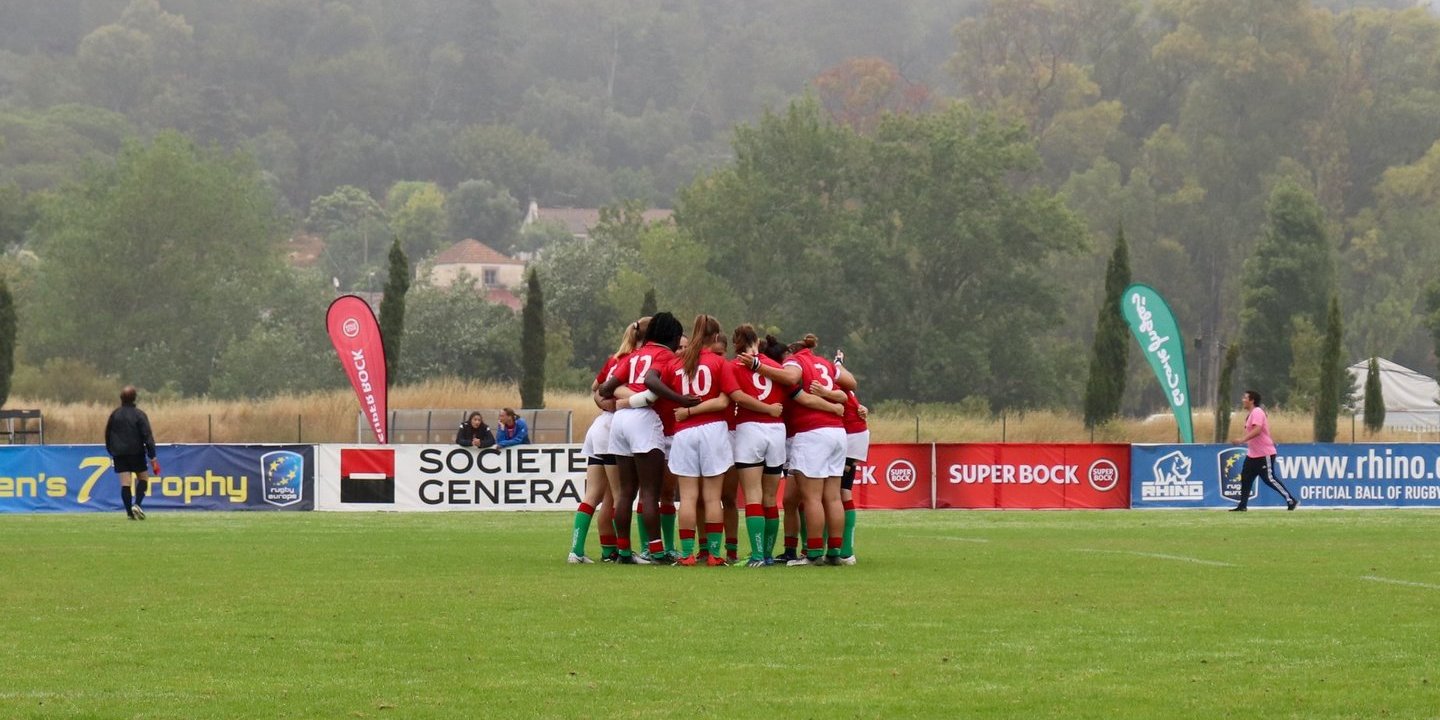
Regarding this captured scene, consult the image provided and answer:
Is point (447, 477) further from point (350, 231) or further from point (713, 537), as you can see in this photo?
point (350, 231)

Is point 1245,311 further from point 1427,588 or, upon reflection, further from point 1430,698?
point 1430,698

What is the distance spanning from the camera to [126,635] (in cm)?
1148

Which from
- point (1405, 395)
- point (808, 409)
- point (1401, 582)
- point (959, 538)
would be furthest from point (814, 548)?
point (1405, 395)

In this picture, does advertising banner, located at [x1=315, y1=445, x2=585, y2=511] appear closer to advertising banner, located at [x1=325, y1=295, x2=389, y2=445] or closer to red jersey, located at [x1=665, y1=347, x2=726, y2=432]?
advertising banner, located at [x1=325, y1=295, x2=389, y2=445]

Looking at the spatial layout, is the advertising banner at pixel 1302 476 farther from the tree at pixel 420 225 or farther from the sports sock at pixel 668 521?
the tree at pixel 420 225

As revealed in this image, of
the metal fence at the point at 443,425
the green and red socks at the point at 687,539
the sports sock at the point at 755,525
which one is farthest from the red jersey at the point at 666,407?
the metal fence at the point at 443,425

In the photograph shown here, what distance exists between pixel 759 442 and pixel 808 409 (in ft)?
1.63

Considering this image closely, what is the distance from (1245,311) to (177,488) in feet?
191

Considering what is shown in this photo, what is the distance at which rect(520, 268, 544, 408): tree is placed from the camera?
169 ft

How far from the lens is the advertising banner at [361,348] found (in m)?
39.3

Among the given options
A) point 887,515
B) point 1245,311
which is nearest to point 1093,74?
point 1245,311

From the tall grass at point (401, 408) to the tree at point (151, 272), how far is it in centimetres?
3857

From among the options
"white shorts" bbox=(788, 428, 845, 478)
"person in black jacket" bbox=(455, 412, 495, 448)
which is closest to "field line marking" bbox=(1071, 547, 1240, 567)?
"white shorts" bbox=(788, 428, 845, 478)

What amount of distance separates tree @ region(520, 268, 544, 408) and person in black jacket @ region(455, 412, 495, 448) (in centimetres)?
1953
